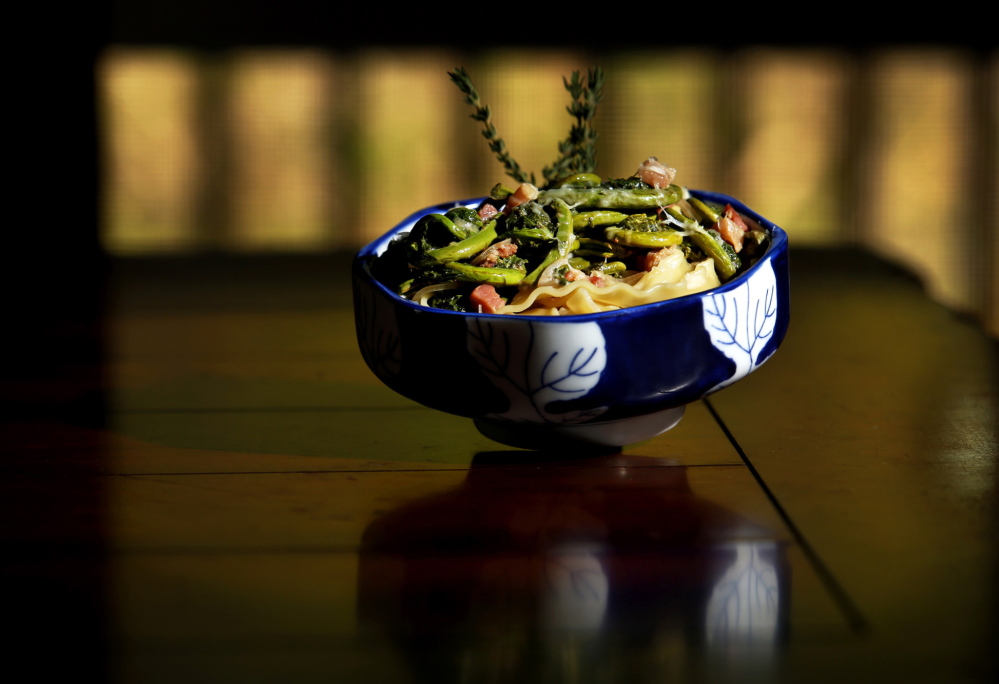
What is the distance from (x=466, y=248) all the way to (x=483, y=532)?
246 millimetres

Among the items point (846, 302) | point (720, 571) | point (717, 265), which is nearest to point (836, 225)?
point (846, 302)

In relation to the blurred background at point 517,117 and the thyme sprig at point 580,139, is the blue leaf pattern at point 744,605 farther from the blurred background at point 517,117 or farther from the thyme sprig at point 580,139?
the blurred background at point 517,117

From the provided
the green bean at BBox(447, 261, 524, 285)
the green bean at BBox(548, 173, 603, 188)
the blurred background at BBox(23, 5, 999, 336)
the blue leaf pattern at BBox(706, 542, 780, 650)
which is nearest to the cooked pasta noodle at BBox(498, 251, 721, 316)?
the green bean at BBox(447, 261, 524, 285)

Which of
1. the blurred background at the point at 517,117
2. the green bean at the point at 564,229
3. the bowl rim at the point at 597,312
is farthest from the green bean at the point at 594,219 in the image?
the blurred background at the point at 517,117

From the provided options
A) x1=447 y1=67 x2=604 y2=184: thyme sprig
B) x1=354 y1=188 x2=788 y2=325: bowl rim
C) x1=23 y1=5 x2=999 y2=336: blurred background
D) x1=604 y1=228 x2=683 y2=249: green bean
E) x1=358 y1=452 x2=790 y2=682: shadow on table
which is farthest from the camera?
x1=23 y1=5 x2=999 y2=336: blurred background

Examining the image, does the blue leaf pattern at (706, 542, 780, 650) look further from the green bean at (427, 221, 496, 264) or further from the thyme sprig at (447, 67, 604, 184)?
the thyme sprig at (447, 67, 604, 184)

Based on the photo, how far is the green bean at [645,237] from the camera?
0.87 meters

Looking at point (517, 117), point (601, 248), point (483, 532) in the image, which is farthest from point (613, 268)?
point (517, 117)

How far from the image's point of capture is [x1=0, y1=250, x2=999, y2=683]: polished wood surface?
1.83 feet

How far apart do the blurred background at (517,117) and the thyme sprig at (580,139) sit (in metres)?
2.24

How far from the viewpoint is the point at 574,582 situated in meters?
0.64

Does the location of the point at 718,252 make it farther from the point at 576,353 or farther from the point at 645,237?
the point at 576,353

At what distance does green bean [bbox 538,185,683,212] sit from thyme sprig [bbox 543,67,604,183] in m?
0.08

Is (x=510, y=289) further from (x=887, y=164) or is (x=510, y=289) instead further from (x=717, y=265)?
(x=887, y=164)
